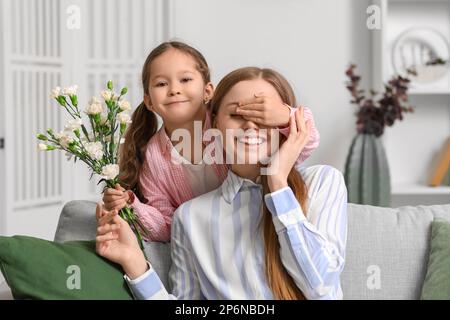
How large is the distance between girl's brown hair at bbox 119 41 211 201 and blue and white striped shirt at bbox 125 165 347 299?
0.66ft

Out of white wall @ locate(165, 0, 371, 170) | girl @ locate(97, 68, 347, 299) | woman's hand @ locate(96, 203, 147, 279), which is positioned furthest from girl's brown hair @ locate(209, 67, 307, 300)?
white wall @ locate(165, 0, 371, 170)

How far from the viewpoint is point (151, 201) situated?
1.63 meters

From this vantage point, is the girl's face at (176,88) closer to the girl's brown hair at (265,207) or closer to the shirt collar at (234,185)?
the girl's brown hair at (265,207)

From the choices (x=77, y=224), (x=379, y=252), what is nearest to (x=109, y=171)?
(x=77, y=224)

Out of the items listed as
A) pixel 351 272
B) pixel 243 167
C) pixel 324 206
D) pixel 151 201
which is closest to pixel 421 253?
pixel 351 272

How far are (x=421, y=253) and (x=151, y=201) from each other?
2.09 ft

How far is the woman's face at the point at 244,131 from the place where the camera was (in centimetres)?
140

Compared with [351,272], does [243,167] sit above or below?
above

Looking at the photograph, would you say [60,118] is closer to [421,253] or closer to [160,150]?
[160,150]

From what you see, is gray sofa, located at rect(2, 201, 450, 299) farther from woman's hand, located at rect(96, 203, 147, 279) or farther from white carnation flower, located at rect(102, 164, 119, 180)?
white carnation flower, located at rect(102, 164, 119, 180)

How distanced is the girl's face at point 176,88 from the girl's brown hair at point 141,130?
23mm

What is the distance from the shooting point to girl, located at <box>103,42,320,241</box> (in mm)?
1554

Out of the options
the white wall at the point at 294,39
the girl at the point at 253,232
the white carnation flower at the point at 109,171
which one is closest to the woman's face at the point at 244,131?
the girl at the point at 253,232

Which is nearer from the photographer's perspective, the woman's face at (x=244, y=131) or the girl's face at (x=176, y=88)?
the woman's face at (x=244, y=131)
